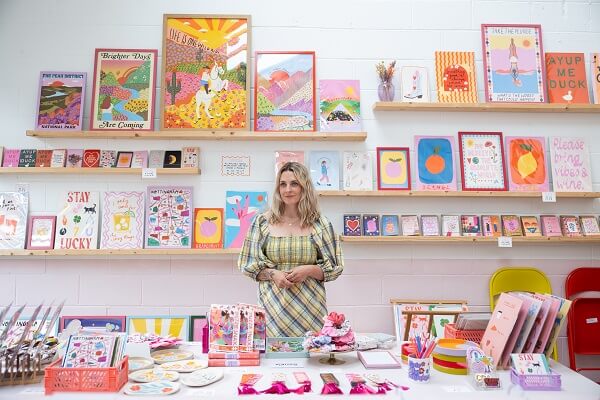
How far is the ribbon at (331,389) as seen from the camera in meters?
1.48

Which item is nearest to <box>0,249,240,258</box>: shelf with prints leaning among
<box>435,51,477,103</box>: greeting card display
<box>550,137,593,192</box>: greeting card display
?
<box>435,51,477,103</box>: greeting card display

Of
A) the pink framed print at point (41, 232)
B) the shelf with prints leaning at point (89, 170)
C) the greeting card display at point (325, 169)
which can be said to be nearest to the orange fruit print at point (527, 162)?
the greeting card display at point (325, 169)

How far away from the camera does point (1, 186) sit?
330 centimetres

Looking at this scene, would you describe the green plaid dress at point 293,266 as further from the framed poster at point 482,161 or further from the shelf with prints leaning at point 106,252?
the framed poster at point 482,161

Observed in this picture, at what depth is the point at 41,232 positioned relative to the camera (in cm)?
323

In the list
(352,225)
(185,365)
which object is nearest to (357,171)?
(352,225)

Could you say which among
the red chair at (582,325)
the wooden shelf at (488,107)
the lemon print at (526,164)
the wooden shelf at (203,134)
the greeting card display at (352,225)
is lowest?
the red chair at (582,325)

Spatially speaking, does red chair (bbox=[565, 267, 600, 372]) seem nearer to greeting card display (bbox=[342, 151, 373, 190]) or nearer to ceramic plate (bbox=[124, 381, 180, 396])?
greeting card display (bbox=[342, 151, 373, 190])

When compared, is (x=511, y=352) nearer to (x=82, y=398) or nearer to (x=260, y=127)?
(x=82, y=398)

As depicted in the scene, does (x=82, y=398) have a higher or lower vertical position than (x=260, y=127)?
lower

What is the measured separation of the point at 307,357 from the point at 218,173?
1833 millimetres

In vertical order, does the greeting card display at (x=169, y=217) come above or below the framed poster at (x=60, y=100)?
below

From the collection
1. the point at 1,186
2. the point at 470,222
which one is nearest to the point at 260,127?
the point at 470,222

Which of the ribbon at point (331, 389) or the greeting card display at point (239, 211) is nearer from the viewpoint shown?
the ribbon at point (331, 389)
